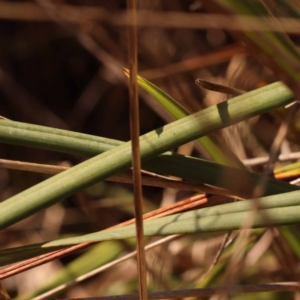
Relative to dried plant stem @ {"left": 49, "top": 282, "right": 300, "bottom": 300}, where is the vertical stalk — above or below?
above

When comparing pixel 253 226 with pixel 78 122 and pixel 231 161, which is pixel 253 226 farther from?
pixel 78 122

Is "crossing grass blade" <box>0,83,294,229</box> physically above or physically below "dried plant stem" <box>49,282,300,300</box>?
above

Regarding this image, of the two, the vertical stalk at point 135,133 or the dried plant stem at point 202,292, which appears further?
the dried plant stem at point 202,292

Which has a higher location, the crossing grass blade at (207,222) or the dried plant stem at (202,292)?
the crossing grass blade at (207,222)

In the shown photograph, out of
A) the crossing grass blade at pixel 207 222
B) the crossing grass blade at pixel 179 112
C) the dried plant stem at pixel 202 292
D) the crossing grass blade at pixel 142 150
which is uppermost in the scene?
the crossing grass blade at pixel 179 112

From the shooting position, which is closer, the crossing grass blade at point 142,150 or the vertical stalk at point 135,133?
the vertical stalk at point 135,133

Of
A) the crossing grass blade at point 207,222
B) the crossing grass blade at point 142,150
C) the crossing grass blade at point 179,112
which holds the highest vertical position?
the crossing grass blade at point 179,112

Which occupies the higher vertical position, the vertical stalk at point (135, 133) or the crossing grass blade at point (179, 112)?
the crossing grass blade at point (179, 112)

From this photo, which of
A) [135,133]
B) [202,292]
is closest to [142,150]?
[135,133]

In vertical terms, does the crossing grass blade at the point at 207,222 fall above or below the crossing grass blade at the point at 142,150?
below

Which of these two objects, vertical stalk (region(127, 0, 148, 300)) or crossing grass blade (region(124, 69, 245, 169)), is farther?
crossing grass blade (region(124, 69, 245, 169))

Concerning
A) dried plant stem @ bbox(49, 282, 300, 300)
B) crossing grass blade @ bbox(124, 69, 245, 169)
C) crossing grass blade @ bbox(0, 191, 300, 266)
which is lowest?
dried plant stem @ bbox(49, 282, 300, 300)
